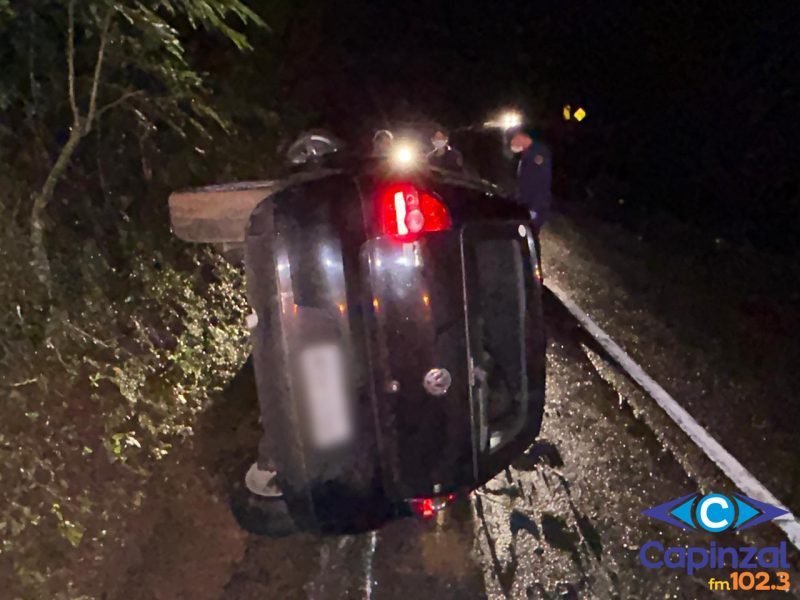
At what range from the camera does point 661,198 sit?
72.1ft

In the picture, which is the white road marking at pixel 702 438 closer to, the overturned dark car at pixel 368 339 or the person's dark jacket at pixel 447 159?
the overturned dark car at pixel 368 339

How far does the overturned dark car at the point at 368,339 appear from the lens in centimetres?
310

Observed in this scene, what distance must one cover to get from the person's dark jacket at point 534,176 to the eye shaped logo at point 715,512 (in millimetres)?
3309

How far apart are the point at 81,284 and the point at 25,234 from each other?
586 millimetres

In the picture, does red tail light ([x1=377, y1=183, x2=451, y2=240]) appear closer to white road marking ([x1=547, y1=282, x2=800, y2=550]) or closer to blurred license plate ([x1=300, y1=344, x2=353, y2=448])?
blurred license plate ([x1=300, y1=344, x2=353, y2=448])

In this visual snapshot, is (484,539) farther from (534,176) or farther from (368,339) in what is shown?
(534,176)

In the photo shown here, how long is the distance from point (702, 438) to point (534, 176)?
296cm

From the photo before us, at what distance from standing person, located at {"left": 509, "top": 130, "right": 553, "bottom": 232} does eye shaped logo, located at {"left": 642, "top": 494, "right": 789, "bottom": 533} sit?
3272mm

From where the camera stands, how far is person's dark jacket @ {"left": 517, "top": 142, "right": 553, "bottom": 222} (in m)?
7.38

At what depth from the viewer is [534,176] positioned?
24.2 feet

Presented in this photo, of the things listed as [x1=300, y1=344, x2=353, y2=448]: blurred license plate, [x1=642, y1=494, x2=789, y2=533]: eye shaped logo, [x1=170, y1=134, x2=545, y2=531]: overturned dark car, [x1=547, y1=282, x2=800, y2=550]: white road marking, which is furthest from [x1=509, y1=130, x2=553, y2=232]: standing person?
[x1=300, y1=344, x2=353, y2=448]: blurred license plate

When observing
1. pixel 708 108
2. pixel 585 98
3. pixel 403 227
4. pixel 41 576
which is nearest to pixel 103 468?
pixel 41 576

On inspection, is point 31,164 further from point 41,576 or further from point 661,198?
point 661,198

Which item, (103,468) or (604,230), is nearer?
(103,468)
